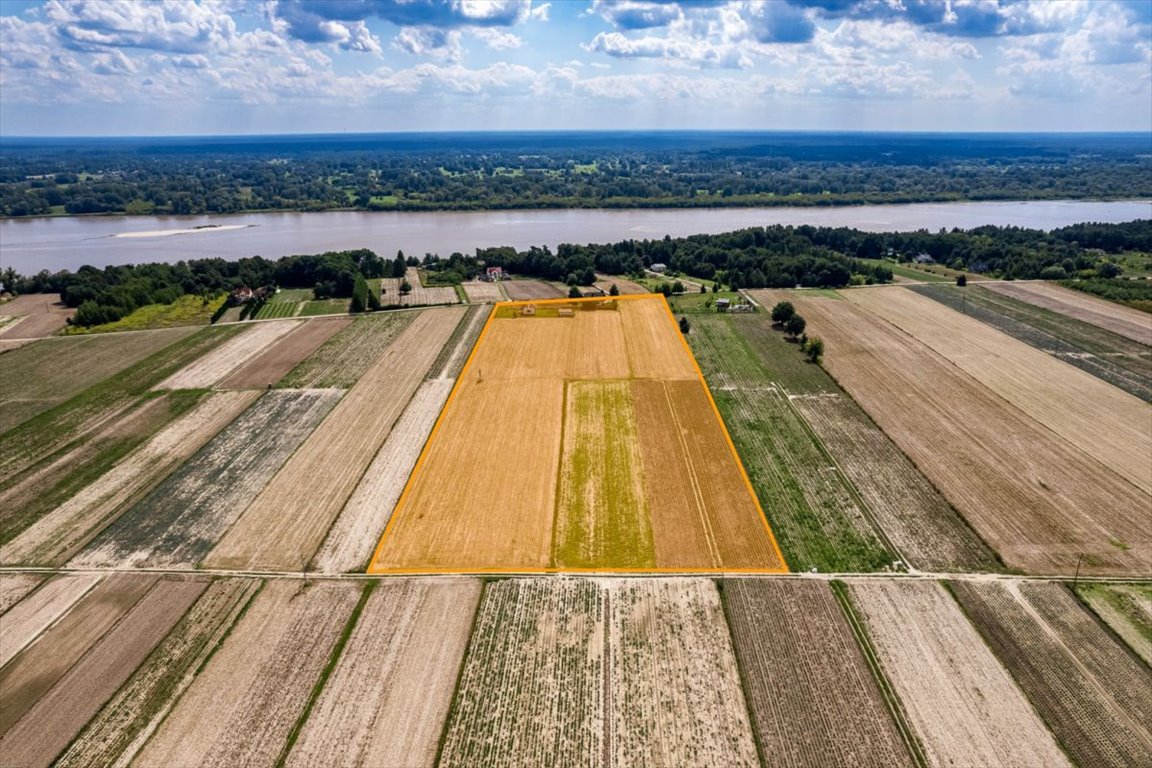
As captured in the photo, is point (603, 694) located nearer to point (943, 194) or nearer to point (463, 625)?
point (463, 625)

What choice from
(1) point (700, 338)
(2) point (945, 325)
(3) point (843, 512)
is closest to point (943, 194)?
(2) point (945, 325)

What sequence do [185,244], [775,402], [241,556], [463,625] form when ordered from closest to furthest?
[463,625] < [241,556] < [775,402] < [185,244]

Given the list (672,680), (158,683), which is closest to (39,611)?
(158,683)

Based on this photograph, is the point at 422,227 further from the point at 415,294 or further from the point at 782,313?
the point at 782,313

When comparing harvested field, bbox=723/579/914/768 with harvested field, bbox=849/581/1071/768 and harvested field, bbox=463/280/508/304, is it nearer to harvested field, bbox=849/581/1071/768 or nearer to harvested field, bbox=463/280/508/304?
harvested field, bbox=849/581/1071/768

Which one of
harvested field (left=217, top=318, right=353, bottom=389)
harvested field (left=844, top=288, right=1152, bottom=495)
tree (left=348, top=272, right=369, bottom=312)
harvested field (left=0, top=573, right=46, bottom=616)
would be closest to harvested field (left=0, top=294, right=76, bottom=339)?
harvested field (left=217, top=318, right=353, bottom=389)
